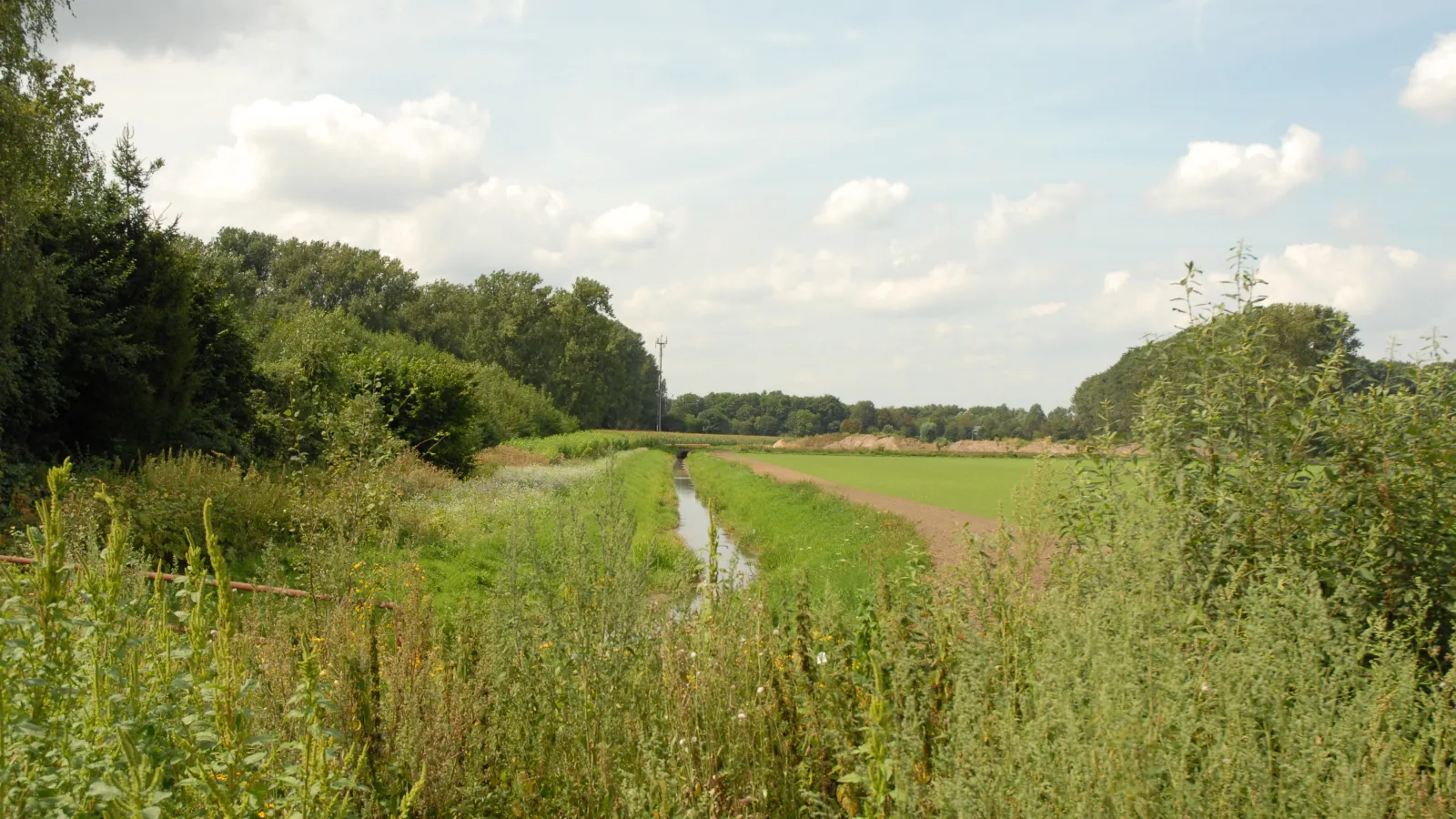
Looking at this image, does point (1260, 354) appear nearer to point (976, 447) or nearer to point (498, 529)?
point (498, 529)

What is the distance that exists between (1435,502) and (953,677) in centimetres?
288

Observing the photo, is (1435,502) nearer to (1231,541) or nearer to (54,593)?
(1231,541)

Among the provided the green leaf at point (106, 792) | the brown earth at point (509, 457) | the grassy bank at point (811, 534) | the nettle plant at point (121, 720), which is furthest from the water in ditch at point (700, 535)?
the brown earth at point (509, 457)

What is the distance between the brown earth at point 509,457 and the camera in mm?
28016

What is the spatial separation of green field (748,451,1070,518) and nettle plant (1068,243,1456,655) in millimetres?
13421

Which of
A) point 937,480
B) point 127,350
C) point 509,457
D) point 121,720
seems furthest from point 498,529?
point 937,480

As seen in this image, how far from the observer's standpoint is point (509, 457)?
97.9ft

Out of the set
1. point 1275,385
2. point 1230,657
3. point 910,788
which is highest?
point 1275,385

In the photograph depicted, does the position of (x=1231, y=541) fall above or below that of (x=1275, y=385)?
below

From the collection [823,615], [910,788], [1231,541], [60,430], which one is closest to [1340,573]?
[1231,541]

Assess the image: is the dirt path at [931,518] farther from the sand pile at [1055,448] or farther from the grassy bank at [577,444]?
the grassy bank at [577,444]

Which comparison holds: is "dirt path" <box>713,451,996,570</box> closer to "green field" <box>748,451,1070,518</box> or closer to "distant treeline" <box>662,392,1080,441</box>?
"green field" <box>748,451,1070,518</box>

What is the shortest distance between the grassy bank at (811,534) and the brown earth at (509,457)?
6.45 meters

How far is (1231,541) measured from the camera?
4664 mm
